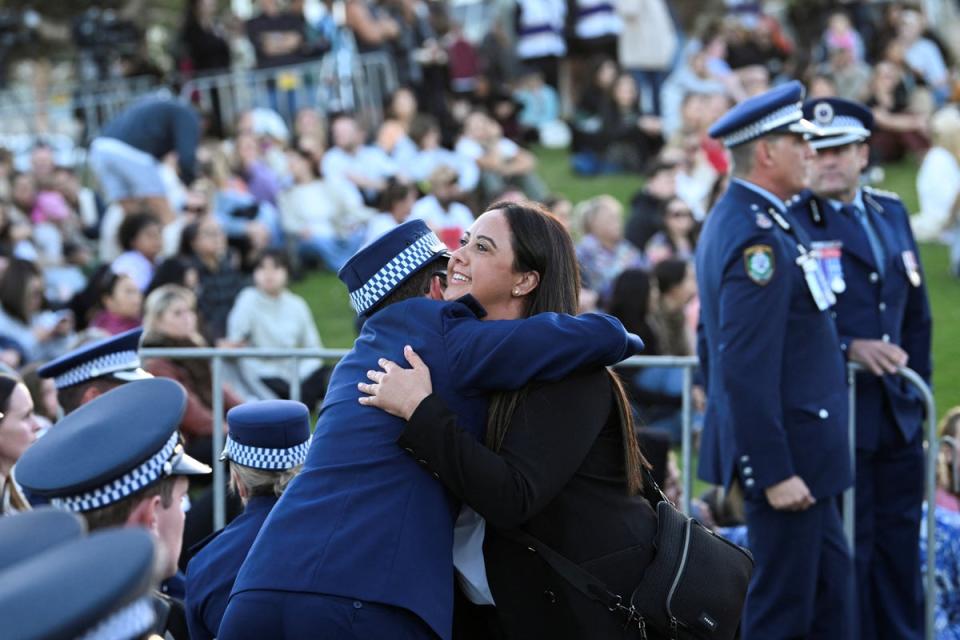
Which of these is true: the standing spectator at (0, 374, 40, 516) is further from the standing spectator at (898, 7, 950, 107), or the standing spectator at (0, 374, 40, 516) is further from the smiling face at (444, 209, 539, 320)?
the standing spectator at (898, 7, 950, 107)

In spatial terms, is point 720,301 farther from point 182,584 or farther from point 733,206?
point 182,584

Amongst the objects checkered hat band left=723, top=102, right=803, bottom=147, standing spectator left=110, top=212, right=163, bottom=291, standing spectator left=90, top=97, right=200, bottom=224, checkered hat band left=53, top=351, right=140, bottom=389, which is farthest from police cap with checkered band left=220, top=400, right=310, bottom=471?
standing spectator left=90, top=97, right=200, bottom=224

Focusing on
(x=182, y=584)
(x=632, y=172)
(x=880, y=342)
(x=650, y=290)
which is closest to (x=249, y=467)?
(x=182, y=584)

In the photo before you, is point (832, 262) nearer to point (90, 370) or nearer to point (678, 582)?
point (678, 582)

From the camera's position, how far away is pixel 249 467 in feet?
12.9

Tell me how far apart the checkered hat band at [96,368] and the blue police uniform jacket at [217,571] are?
1167mm

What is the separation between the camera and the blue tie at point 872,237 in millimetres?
5555

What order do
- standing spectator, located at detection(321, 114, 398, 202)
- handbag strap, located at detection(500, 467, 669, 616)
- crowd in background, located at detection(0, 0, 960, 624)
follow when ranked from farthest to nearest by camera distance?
standing spectator, located at detection(321, 114, 398, 202) < crowd in background, located at detection(0, 0, 960, 624) < handbag strap, located at detection(500, 467, 669, 616)

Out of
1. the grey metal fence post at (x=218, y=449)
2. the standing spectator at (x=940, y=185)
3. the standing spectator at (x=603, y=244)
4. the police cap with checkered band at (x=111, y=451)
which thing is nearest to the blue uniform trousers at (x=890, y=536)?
the grey metal fence post at (x=218, y=449)

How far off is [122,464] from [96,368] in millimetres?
2128

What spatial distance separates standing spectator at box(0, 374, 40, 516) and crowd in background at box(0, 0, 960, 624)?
1.58 metres

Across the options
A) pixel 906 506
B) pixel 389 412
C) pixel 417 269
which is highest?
pixel 417 269

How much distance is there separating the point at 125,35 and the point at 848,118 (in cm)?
1239

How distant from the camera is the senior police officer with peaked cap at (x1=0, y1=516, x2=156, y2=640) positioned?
5.94ft
